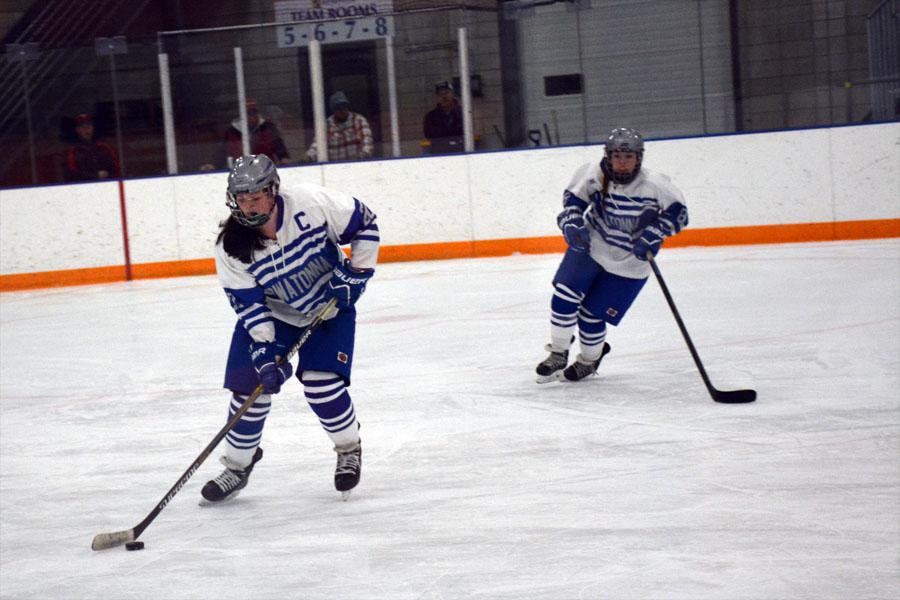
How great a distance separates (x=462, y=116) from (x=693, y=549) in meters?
7.02

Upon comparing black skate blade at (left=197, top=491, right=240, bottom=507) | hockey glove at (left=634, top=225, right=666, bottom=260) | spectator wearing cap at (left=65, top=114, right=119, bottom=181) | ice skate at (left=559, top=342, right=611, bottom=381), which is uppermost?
spectator wearing cap at (left=65, top=114, right=119, bottom=181)

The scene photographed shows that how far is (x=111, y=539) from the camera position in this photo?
9.12 ft

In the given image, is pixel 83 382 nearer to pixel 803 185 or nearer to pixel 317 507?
pixel 317 507

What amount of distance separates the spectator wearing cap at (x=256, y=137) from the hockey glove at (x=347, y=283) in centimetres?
650

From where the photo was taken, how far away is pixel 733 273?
7203 mm

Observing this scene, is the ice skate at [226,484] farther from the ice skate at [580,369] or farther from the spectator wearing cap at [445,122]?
the spectator wearing cap at [445,122]

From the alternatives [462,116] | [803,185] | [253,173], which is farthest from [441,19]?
[253,173]

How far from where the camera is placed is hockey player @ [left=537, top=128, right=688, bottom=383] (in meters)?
4.46

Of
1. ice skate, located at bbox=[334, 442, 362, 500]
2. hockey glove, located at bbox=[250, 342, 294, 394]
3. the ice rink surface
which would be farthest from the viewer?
ice skate, located at bbox=[334, 442, 362, 500]

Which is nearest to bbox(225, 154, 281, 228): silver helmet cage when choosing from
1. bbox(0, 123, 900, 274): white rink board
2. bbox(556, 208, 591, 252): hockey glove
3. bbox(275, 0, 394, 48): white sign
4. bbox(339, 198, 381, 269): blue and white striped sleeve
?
bbox(339, 198, 381, 269): blue and white striped sleeve

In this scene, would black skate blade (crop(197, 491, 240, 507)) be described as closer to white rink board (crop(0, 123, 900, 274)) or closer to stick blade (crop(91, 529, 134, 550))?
stick blade (crop(91, 529, 134, 550))

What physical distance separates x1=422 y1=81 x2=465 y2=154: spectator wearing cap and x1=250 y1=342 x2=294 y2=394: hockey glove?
636 centimetres

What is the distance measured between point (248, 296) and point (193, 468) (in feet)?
1.48

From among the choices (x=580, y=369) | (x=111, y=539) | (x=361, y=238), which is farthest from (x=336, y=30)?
(x=111, y=539)
